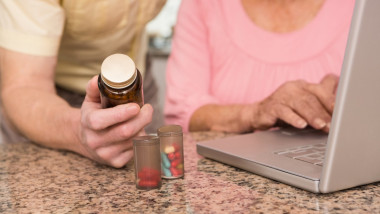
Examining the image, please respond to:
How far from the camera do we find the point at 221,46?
1586 mm

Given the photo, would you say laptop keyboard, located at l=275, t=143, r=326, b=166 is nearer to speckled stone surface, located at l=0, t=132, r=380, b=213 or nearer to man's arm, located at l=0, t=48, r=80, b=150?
speckled stone surface, located at l=0, t=132, r=380, b=213

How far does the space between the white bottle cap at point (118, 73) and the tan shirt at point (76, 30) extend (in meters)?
0.56

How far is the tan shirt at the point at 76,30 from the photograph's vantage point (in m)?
1.18

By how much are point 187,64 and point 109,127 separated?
760 millimetres

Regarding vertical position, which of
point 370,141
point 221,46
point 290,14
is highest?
point 290,14

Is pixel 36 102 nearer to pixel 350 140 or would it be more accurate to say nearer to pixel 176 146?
pixel 176 146

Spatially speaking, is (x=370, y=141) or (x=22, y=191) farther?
(x=22, y=191)

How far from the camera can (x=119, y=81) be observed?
0.69 meters

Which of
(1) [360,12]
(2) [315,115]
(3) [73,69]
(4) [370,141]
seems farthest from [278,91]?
(3) [73,69]

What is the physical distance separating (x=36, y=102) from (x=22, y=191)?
1.19ft

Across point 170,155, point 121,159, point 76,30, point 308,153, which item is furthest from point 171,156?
point 76,30

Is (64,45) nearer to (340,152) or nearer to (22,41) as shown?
(22,41)

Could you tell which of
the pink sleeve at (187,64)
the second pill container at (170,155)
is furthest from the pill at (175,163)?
the pink sleeve at (187,64)

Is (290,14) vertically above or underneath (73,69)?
above
